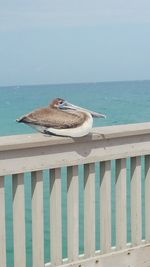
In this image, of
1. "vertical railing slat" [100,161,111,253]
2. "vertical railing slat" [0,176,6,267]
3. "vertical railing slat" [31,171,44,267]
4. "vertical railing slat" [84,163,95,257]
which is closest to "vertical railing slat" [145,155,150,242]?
"vertical railing slat" [100,161,111,253]

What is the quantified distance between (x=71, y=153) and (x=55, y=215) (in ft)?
1.16

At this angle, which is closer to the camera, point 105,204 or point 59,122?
point 59,122

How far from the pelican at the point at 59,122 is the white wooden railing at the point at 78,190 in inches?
2.2

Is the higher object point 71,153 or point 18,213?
point 71,153

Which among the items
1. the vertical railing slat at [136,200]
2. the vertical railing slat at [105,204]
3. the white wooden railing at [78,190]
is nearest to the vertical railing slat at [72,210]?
the white wooden railing at [78,190]

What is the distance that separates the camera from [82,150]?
352 centimetres

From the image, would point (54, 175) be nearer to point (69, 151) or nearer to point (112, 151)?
point (69, 151)

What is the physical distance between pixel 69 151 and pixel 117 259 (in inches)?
30.8

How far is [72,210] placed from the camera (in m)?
3.55

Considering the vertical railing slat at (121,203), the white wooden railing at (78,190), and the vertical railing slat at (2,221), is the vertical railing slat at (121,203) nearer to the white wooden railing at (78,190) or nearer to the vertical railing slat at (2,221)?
the white wooden railing at (78,190)

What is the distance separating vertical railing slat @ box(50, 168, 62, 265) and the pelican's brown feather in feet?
0.82

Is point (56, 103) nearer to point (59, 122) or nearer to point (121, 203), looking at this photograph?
point (59, 122)

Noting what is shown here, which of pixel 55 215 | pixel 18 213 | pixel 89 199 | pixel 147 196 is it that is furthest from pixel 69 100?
pixel 18 213

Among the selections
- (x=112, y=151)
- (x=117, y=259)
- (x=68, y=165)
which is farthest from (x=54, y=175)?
(x=117, y=259)
